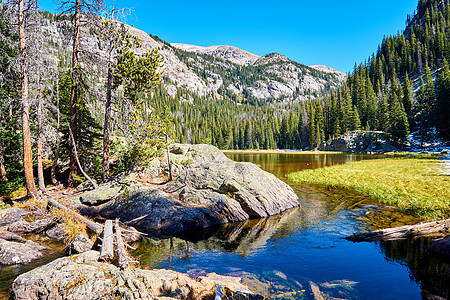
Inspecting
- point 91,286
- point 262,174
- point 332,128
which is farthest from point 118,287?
point 332,128

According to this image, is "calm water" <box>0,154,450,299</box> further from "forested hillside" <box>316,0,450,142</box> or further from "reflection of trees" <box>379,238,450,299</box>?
"forested hillside" <box>316,0,450,142</box>

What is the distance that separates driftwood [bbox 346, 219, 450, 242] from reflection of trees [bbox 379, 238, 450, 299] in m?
0.24

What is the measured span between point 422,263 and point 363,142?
85.6 meters

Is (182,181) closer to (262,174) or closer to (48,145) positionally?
(262,174)

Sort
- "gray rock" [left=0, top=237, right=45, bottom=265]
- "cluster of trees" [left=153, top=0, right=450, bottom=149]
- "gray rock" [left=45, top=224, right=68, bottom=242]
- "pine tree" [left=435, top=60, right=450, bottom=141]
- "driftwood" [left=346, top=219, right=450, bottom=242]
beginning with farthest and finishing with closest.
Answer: "cluster of trees" [left=153, top=0, right=450, bottom=149] < "pine tree" [left=435, top=60, right=450, bottom=141] < "gray rock" [left=45, top=224, right=68, bottom=242] < "driftwood" [left=346, top=219, right=450, bottom=242] < "gray rock" [left=0, top=237, right=45, bottom=265]

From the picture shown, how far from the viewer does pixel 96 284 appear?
16.8 feet

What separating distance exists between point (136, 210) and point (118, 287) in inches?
346

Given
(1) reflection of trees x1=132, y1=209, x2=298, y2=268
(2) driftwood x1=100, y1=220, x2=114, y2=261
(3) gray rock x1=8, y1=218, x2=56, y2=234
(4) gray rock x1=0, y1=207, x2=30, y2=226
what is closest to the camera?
(2) driftwood x1=100, y1=220, x2=114, y2=261

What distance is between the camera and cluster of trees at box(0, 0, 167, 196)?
13.6 m

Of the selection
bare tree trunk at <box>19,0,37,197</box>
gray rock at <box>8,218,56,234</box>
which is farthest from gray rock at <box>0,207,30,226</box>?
bare tree trunk at <box>19,0,37,197</box>

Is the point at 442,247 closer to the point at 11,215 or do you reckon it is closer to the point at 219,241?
the point at 219,241

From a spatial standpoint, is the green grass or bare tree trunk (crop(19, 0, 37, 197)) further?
the green grass

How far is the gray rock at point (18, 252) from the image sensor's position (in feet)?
26.3

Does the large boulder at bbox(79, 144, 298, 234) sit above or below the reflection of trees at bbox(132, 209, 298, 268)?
above
